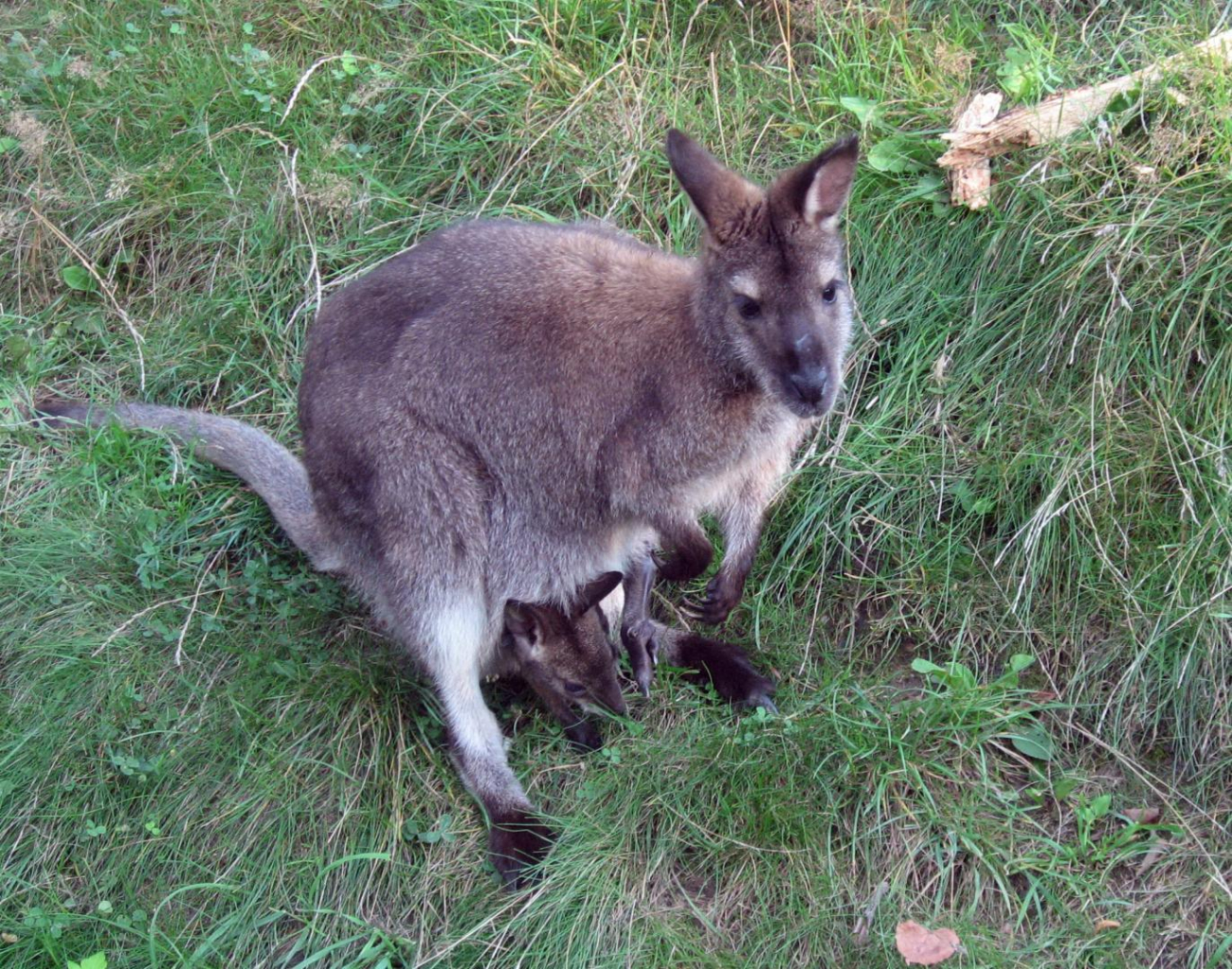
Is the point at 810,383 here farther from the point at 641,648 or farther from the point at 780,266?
the point at 641,648

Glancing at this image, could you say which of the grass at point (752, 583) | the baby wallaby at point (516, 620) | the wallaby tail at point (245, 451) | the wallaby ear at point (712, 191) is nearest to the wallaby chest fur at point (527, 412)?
the baby wallaby at point (516, 620)

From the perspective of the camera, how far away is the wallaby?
3.87m

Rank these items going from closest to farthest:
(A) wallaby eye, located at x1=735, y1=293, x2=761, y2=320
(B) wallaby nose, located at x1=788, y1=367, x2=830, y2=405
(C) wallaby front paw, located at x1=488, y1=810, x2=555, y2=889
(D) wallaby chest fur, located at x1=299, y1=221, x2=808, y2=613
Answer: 1. (B) wallaby nose, located at x1=788, y1=367, x2=830, y2=405
2. (A) wallaby eye, located at x1=735, y1=293, x2=761, y2=320
3. (C) wallaby front paw, located at x1=488, y1=810, x2=555, y2=889
4. (D) wallaby chest fur, located at x1=299, y1=221, x2=808, y2=613

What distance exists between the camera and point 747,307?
3717mm

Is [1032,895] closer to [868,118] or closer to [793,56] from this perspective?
[868,118]

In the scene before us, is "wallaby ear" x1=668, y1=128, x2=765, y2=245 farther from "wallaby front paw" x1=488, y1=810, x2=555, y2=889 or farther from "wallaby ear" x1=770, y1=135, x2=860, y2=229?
"wallaby front paw" x1=488, y1=810, x2=555, y2=889

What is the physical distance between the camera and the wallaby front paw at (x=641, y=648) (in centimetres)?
423

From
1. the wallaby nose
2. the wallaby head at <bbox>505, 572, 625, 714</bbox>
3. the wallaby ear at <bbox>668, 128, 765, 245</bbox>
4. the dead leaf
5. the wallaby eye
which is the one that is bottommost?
A: the dead leaf

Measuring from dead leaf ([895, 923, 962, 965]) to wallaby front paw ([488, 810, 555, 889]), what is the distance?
3.27 ft

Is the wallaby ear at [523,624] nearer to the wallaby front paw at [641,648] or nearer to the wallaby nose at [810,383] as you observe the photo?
the wallaby front paw at [641,648]

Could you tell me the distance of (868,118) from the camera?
4.64 metres

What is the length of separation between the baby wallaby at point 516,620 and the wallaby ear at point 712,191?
1095mm

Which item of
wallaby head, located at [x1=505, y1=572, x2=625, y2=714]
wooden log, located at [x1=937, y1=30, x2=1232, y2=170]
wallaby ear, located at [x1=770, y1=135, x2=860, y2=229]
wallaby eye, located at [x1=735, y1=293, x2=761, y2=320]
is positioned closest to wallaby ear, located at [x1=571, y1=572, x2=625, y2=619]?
wallaby head, located at [x1=505, y1=572, x2=625, y2=714]

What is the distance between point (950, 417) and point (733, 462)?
0.77 meters
